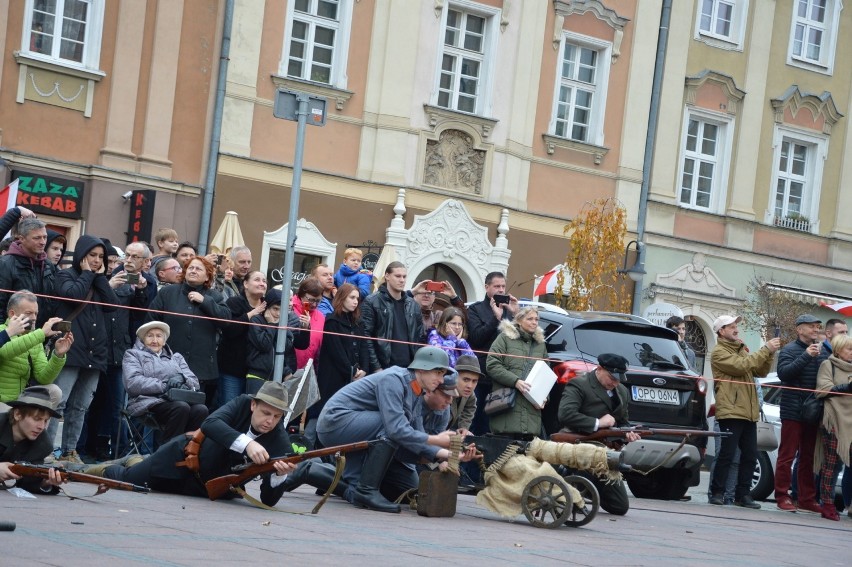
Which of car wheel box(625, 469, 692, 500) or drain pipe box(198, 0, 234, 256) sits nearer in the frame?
car wheel box(625, 469, 692, 500)

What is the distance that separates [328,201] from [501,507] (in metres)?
15.2

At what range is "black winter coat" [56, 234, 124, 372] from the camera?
469 inches

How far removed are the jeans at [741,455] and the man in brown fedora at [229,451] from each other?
21.6 ft

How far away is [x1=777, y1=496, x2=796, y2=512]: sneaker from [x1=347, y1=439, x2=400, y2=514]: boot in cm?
611

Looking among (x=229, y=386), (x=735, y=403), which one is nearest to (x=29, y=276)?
(x=229, y=386)

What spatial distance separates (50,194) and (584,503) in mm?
13751

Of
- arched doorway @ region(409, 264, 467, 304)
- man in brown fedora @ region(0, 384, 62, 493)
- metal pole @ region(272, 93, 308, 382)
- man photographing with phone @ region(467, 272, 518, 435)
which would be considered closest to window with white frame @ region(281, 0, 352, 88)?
arched doorway @ region(409, 264, 467, 304)

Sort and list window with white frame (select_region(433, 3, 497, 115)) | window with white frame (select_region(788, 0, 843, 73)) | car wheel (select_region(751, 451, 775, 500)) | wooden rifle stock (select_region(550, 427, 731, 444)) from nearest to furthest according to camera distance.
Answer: wooden rifle stock (select_region(550, 427, 731, 444)), car wheel (select_region(751, 451, 775, 500)), window with white frame (select_region(433, 3, 497, 115)), window with white frame (select_region(788, 0, 843, 73))

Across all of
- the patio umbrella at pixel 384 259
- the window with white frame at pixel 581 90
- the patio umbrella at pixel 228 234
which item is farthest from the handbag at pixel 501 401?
the window with white frame at pixel 581 90

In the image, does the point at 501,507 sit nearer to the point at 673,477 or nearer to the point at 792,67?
the point at 673,477

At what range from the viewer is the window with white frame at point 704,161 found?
101 feet

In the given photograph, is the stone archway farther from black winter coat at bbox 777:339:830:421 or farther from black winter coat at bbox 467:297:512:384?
black winter coat at bbox 777:339:830:421

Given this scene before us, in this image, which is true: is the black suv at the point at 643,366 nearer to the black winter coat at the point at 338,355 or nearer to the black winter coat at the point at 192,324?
the black winter coat at the point at 338,355

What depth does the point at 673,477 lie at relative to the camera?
49.9 ft
